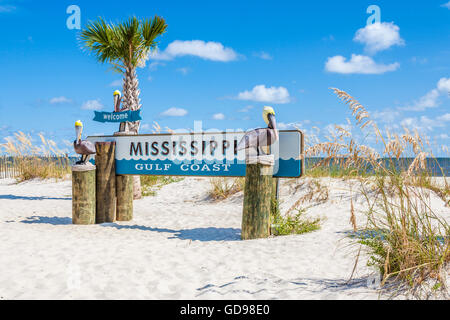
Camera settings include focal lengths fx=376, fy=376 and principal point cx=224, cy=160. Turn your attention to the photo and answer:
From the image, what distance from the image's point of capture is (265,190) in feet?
19.4

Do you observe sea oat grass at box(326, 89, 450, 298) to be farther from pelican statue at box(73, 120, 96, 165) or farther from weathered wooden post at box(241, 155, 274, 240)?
pelican statue at box(73, 120, 96, 165)

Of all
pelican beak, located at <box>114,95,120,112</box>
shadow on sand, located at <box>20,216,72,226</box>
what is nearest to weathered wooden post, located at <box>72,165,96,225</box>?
shadow on sand, located at <box>20,216,72,226</box>

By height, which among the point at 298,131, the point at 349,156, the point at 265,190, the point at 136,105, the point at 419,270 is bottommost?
the point at 419,270

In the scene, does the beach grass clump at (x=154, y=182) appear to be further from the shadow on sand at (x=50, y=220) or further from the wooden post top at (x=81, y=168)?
the wooden post top at (x=81, y=168)

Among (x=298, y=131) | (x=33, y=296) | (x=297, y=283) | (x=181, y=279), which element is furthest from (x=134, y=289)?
(x=298, y=131)

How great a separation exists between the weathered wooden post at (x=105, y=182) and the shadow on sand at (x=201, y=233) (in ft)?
0.94

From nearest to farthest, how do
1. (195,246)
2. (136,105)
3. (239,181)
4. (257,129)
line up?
(195,246)
(257,129)
(239,181)
(136,105)

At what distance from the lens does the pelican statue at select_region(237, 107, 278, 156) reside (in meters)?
5.97

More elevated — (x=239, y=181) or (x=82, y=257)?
(x=239, y=181)

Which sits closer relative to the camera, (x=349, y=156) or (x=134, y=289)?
(x=349, y=156)

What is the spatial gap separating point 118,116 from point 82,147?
48.9 inches

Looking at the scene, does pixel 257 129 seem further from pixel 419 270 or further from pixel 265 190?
pixel 419 270

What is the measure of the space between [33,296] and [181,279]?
145 centimetres

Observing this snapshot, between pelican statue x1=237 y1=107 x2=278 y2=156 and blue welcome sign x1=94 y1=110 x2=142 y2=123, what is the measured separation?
3057 mm
